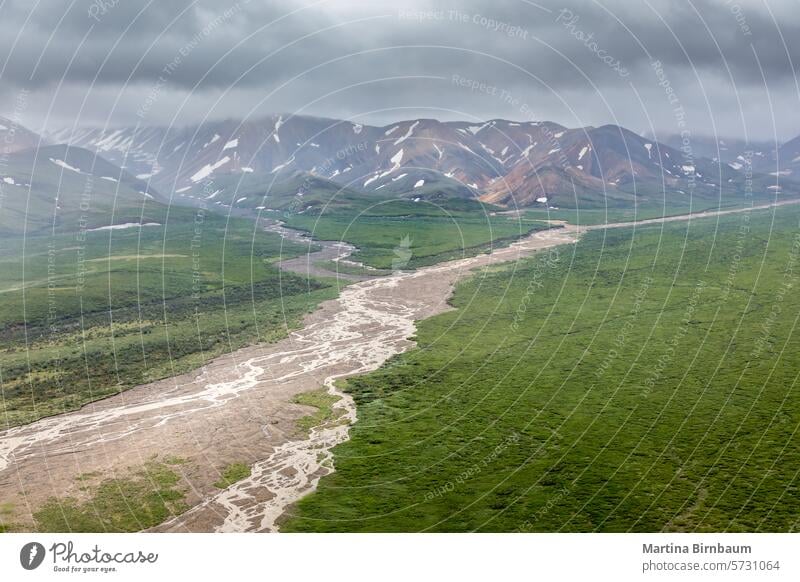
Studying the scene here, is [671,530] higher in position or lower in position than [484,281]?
lower

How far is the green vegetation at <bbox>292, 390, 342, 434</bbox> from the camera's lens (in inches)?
1546

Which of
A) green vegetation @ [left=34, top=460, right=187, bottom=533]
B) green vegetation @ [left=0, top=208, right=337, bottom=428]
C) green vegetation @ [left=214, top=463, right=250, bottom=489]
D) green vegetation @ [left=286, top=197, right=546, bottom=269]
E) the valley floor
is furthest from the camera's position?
green vegetation @ [left=286, top=197, right=546, bottom=269]

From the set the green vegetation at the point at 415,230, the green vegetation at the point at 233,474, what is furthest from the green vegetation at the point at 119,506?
the green vegetation at the point at 415,230

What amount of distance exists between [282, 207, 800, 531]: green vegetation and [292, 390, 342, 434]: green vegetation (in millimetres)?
2163

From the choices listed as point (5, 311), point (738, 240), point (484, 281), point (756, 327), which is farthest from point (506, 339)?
point (738, 240)

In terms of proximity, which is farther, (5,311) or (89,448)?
(5,311)

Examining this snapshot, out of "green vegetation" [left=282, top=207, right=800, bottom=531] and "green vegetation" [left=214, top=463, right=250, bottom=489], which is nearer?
"green vegetation" [left=282, top=207, right=800, bottom=531]

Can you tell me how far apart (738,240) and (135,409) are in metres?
106

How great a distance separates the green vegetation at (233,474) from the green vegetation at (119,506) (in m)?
2.01

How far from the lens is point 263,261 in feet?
351

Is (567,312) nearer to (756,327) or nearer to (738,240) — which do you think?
(756,327)

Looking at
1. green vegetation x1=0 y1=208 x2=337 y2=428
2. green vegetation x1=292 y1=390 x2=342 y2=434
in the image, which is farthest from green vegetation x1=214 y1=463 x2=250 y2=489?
green vegetation x1=0 y1=208 x2=337 y2=428

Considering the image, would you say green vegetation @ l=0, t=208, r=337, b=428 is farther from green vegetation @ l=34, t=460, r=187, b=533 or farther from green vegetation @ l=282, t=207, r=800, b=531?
green vegetation @ l=282, t=207, r=800, b=531

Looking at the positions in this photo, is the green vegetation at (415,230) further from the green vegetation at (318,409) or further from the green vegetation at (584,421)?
the green vegetation at (318,409)
